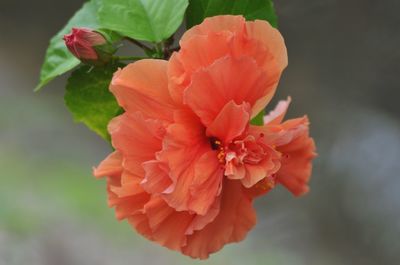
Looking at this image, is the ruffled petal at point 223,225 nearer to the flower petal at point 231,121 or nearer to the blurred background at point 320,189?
the flower petal at point 231,121

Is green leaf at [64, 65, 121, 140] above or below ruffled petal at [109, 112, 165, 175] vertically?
below

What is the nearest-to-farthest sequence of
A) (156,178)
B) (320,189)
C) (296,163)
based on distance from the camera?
(156,178)
(296,163)
(320,189)

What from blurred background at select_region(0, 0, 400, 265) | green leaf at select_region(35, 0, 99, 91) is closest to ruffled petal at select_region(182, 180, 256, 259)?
green leaf at select_region(35, 0, 99, 91)

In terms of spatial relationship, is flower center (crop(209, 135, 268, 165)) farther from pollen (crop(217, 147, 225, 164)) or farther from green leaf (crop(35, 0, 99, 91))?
green leaf (crop(35, 0, 99, 91))

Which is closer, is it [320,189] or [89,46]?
[89,46]

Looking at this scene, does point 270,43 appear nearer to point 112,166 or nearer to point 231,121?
point 231,121

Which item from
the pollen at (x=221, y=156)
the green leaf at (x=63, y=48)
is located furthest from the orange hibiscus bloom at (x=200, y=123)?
the green leaf at (x=63, y=48)

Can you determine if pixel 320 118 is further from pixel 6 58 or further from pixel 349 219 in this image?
pixel 6 58

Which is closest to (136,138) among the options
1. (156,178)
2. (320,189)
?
(156,178)
